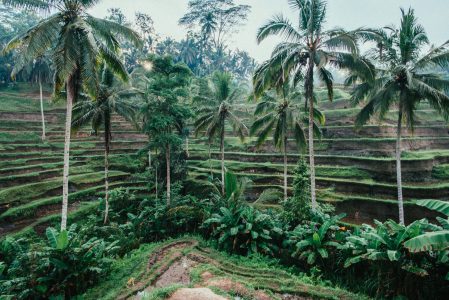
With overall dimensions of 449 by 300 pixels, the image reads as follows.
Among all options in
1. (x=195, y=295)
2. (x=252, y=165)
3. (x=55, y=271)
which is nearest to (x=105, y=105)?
(x=55, y=271)

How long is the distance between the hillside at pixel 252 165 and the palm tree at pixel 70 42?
9.01 meters

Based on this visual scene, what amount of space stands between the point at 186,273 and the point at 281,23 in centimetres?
1010

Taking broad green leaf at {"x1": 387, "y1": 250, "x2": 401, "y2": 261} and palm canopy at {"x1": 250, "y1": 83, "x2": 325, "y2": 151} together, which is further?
palm canopy at {"x1": 250, "y1": 83, "x2": 325, "y2": 151}

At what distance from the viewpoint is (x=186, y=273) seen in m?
8.41

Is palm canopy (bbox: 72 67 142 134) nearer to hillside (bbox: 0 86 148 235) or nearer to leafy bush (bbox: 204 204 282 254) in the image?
hillside (bbox: 0 86 148 235)

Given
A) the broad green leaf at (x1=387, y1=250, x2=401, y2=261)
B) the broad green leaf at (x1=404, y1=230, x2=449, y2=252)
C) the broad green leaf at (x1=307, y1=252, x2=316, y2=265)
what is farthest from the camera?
the broad green leaf at (x1=307, y1=252, x2=316, y2=265)

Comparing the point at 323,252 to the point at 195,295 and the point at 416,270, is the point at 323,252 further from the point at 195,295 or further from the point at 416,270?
the point at 195,295

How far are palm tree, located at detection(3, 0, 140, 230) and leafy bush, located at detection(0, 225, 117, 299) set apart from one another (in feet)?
7.00

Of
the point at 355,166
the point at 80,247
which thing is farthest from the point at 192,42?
the point at 80,247

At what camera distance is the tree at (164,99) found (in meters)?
15.2

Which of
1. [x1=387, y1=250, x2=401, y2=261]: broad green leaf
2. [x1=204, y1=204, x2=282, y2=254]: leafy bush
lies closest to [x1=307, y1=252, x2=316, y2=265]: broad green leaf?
[x1=204, y1=204, x2=282, y2=254]: leafy bush

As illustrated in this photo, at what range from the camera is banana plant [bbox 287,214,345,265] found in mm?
8266

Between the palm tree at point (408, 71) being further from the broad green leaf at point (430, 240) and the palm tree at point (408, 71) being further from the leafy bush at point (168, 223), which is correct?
the leafy bush at point (168, 223)

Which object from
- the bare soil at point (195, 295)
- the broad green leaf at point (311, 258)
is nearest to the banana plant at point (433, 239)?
the broad green leaf at point (311, 258)
